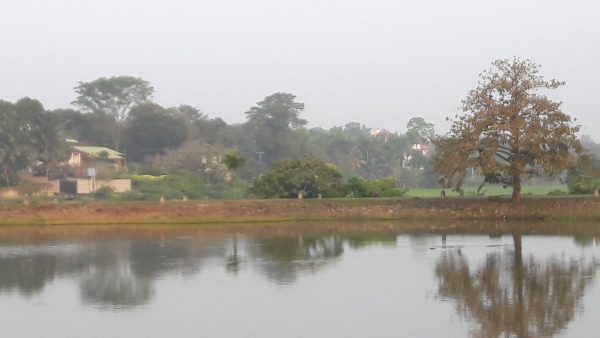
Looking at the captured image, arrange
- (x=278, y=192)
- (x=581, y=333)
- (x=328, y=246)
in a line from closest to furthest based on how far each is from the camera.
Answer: (x=581, y=333), (x=328, y=246), (x=278, y=192)

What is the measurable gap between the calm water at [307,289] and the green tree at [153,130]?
5051 centimetres

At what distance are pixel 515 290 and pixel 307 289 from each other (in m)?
4.79

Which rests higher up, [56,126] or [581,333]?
[56,126]

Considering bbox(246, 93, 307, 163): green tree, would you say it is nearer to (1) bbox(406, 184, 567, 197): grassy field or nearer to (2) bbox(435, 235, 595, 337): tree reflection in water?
(1) bbox(406, 184, 567, 197): grassy field

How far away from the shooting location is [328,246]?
28.9 metres

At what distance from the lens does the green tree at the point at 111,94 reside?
99.9 meters

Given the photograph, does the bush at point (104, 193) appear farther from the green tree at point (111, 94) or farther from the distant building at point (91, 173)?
the green tree at point (111, 94)

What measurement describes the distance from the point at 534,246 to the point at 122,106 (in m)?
82.6

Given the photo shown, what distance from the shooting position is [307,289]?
18.4 m

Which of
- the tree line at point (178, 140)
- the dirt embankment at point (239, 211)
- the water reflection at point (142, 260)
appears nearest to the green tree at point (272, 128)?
the tree line at point (178, 140)

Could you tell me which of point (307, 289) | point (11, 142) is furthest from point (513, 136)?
point (11, 142)

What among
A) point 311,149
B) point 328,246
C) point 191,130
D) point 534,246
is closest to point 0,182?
point 191,130

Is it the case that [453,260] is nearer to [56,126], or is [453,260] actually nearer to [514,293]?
[514,293]

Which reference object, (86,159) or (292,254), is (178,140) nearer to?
(86,159)
